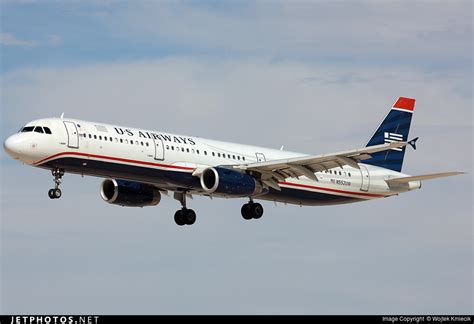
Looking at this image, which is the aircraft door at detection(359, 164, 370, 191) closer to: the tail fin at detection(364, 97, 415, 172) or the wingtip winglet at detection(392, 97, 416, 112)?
the tail fin at detection(364, 97, 415, 172)

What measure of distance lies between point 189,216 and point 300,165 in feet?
24.2

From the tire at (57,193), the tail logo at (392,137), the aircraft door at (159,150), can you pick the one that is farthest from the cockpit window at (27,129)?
the tail logo at (392,137)

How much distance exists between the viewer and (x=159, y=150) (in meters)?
58.8

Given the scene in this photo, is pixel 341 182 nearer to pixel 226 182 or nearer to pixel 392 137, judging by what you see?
pixel 392 137

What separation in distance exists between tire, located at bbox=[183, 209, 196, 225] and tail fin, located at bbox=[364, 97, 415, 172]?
11.8 meters

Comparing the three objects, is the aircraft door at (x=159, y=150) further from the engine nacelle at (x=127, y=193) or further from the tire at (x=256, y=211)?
the tire at (x=256, y=211)

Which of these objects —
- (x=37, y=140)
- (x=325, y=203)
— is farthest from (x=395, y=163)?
(x=37, y=140)

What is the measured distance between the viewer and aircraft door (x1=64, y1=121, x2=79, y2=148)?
5656cm

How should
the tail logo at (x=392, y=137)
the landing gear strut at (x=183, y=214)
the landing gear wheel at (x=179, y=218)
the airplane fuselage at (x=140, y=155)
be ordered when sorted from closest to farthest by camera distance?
1. the airplane fuselage at (x=140, y=155)
2. the landing gear strut at (x=183, y=214)
3. the landing gear wheel at (x=179, y=218)
4. the tail logo at (x=392, y=137)

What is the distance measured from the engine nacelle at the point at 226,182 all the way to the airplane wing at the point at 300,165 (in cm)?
102

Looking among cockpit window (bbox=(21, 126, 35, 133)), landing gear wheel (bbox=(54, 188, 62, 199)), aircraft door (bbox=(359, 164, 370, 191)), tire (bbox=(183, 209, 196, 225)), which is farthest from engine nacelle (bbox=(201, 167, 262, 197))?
aircraft door (bbox=(359, 164, 370, 191))

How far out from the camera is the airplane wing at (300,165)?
5938cm

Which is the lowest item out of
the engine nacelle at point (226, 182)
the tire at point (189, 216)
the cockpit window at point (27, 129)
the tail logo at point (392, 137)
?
the engine nacelle at point (226, 182)

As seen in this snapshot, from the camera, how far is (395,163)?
233 ft
